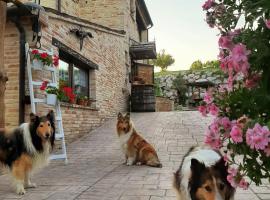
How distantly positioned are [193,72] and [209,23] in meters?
26.3

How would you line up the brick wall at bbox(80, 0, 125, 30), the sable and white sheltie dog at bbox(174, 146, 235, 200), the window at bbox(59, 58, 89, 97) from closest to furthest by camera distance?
the sable and white sheltie dog at bbox(174, 146, 235, 200)
the window at bbox(59, 58, 89, 97)
the brick wall at bbox(80, 0, 125, 30)

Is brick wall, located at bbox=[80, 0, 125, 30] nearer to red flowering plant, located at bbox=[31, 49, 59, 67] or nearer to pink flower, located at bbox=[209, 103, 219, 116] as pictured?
red flowering plant, located at bbox=[31, 49, 59, 67]

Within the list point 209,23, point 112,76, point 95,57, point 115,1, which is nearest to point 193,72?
point 115,1

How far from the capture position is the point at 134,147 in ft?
24.9

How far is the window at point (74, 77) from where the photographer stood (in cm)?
1073

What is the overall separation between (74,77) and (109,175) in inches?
231

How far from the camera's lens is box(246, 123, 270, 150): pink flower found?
5.38 ft

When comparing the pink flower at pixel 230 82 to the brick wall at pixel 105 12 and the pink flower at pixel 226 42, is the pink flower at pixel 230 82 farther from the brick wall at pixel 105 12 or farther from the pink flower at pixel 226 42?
the brick wall at pixel 105 12

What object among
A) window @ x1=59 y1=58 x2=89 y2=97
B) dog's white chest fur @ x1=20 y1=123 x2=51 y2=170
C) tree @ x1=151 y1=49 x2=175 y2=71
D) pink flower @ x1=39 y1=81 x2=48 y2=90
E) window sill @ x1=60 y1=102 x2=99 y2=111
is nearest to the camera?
dog's white chest fur @ x1=20 y1=123 x2=51 y2=170

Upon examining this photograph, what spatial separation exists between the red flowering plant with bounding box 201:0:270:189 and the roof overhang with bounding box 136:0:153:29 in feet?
72.4

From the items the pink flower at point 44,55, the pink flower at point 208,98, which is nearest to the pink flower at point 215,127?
the pink flower at point 208,98

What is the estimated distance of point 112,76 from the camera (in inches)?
620

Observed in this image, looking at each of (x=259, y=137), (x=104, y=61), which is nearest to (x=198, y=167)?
(x=259, y=137)

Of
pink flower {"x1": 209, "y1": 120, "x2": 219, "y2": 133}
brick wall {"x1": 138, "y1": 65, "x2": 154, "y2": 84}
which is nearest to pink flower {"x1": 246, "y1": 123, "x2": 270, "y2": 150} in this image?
pink flower {"x1": 209, "y1": 120, "x2": 219, "y2": 133}
